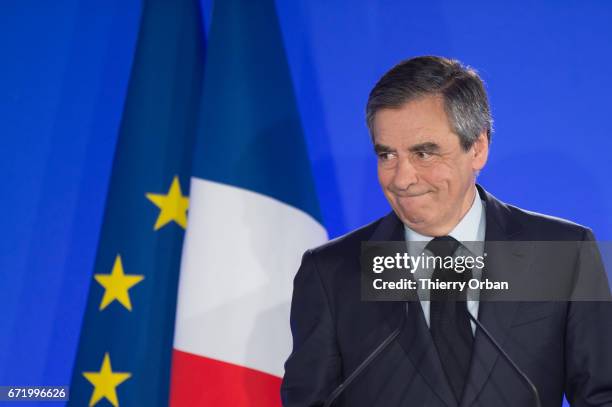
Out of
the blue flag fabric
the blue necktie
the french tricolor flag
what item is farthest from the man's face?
the blue flag fabric

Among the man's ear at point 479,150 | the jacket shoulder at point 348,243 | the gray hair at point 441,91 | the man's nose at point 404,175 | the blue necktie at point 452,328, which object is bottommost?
the blue necktie at point 452,328

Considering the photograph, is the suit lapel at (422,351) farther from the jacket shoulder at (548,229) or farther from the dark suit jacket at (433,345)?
the jacket shoulder at (548,229)

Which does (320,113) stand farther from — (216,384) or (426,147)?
(426,147)

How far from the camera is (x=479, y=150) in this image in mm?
1292

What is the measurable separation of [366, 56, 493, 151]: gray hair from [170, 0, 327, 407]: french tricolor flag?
601 millimetres

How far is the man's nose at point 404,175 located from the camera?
1211 mm

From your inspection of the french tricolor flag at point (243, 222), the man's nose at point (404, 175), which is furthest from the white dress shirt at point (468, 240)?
the french tricolor flag at point (243, 222)

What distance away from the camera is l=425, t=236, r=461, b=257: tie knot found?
3.95 ft

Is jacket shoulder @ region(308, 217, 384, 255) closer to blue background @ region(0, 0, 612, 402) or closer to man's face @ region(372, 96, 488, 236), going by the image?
man's face @ region(372, 96, 488, 236)

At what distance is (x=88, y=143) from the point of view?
214 cm

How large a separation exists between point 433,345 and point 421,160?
0.95 ft

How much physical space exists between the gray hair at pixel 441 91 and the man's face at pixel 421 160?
0.04ft

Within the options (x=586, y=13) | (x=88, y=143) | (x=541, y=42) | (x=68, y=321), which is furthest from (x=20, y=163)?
(x=586, y=13)

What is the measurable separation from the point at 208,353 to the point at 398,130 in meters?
0.80
